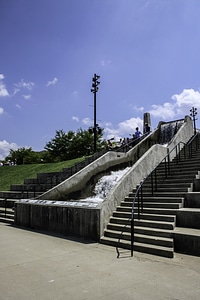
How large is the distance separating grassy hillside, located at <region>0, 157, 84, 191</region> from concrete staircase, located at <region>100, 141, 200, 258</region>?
11636 millimetres

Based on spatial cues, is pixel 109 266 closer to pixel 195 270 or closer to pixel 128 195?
pixel 195 270

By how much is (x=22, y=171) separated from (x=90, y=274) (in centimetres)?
2077

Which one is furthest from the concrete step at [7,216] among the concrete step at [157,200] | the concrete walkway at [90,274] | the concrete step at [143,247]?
the concrete step at [143,247]

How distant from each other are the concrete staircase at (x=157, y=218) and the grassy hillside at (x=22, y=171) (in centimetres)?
1164

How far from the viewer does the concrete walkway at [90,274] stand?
4314 millimetres

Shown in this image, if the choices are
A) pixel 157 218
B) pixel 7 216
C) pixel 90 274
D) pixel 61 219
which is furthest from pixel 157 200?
pixel 7 216

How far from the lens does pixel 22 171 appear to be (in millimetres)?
24812

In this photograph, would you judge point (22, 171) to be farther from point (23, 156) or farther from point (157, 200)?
point (23, 156)

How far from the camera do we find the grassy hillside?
21500mm

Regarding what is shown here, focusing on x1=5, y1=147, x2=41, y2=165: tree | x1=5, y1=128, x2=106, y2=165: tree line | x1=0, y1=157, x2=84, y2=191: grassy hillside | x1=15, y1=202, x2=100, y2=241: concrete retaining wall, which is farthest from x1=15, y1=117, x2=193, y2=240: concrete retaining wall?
x1=5, y1=147, x2=41, y2=165: tree

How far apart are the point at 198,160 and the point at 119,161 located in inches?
187

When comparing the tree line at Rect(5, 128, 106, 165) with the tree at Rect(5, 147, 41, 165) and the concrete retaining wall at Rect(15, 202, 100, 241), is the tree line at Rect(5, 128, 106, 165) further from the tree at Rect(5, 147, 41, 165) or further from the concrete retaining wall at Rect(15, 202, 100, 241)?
the concrete retaining wall at Rect(15, 202, 100, 241)

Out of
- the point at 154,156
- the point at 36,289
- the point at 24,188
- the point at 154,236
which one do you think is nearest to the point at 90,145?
the point at 24,188

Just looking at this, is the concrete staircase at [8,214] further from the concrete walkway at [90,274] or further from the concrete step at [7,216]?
the concrete walkway at [90,274]
